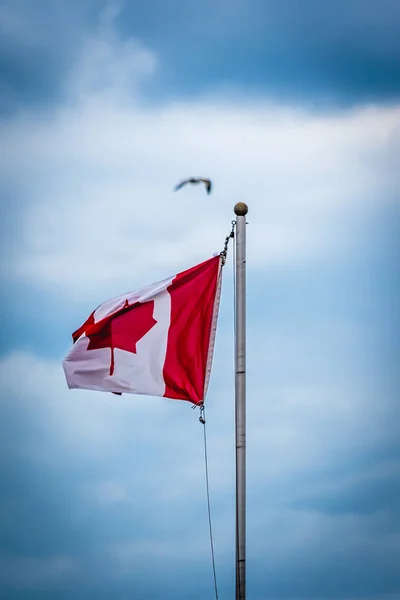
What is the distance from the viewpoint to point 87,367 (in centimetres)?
2606

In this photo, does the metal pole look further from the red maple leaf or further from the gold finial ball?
the red maple leaf

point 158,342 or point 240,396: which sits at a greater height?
point 158,342

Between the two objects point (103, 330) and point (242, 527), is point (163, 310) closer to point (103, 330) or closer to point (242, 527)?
point (103, 330)

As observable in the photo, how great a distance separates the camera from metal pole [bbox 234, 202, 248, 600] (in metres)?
23.0

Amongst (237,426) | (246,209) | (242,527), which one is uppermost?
(246,209)

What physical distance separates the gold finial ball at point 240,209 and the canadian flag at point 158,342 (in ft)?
3.98

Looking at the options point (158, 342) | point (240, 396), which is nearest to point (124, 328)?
point (158, 342)

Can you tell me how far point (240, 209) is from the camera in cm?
2458

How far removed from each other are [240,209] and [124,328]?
4449 millimetres

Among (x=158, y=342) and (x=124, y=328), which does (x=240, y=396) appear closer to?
(x=158, y=342)

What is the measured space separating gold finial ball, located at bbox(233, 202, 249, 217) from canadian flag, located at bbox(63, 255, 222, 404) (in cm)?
121

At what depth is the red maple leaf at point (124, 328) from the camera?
1022 inches

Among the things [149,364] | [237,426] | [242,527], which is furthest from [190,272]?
[242,527]

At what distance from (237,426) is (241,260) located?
3988mm
